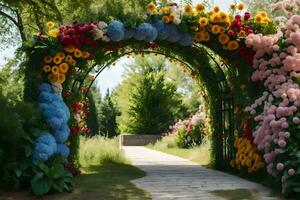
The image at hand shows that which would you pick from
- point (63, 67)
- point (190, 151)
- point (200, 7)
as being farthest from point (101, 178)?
point (190, 151)

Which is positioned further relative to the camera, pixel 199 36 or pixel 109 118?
pixel 109 118

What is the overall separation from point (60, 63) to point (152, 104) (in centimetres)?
1370

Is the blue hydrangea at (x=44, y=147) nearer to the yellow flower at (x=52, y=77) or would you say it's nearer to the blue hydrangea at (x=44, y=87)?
the blue hydrangea at (x=44, y=87)

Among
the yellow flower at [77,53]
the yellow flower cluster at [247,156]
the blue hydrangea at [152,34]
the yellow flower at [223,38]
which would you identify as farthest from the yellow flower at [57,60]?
the yellow flower cluster at [247,156]

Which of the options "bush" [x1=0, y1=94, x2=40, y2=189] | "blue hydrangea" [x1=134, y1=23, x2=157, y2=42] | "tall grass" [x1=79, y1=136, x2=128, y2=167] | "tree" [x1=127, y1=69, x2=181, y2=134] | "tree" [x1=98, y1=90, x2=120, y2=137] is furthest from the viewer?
"tree" [x1=98, y1=90, x2=120, y2=137]

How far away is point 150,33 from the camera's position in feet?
26.9

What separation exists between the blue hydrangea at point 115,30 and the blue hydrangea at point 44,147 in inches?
83.8

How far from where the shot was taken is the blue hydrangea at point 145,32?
26.8 ft

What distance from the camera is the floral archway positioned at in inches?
269

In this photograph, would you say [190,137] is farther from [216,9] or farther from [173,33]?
[216,9]

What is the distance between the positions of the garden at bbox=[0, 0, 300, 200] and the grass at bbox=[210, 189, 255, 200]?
495mm

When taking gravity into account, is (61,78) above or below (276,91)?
above

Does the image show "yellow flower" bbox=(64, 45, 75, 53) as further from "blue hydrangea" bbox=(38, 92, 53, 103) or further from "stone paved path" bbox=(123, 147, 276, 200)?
"stone paved path" bbox=(123, 147, 276, 200)

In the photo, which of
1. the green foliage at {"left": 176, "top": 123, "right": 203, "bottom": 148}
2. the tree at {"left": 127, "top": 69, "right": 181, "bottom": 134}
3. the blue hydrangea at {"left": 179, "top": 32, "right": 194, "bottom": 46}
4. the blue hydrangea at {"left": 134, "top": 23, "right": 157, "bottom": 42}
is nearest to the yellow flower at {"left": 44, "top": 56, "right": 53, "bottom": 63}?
the blue hydrangea at {"left": 134, "top": 23, "right": 157, "bottom": 42}
